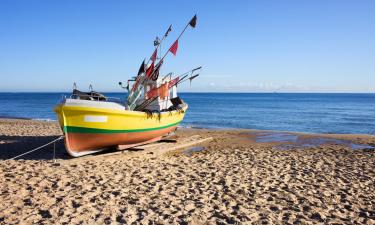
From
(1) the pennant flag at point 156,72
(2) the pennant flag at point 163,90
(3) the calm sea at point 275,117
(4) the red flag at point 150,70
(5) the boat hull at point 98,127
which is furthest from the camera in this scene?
(3) the calm sea at point 275,117

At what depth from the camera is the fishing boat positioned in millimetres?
11297

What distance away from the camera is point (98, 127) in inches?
463

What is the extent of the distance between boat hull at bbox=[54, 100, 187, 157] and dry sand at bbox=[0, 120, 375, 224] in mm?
527

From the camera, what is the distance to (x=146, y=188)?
26.9 feet

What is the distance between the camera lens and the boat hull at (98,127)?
1120 cm

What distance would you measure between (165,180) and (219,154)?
4843 millimetres

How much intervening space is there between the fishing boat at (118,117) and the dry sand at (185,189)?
2.28 ft

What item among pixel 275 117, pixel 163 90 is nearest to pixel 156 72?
pixel 163 90

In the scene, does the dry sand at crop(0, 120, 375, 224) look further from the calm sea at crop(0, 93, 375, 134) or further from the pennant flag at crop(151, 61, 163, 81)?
the calm sea at crop(0, 93, 375, 134)

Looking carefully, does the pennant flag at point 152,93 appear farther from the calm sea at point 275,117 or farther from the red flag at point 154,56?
the calm sea at point 275,117

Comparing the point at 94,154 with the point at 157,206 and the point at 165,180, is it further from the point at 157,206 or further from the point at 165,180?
the point at 157,206

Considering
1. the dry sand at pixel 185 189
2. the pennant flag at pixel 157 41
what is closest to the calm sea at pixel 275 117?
the pennant flag at pixel 157 41

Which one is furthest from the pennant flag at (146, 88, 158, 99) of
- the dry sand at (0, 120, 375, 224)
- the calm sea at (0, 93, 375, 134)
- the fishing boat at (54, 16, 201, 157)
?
the calm sea at (0, 93, 375, 134)

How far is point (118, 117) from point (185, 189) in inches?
203
